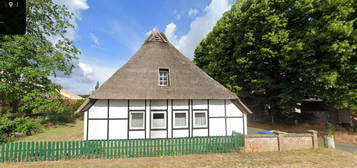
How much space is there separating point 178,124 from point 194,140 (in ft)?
7.28

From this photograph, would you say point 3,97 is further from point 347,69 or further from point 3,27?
point 347,69

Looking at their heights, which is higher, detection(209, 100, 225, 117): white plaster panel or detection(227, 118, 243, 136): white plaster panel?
detection(209, 100, 225, 117): white plaster panel

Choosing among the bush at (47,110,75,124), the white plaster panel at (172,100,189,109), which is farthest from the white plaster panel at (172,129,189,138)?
the bush at (47,110,75,124)

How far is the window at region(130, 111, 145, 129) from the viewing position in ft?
34.9

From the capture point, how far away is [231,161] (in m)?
8.05

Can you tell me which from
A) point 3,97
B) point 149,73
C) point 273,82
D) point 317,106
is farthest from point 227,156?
point 317,106

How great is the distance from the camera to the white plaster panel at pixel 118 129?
1026 centimetres

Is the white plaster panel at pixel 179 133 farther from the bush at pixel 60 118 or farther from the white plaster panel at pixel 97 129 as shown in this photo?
the bush at pixel 60 118

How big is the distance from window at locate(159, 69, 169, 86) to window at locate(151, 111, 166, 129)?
7.72ft

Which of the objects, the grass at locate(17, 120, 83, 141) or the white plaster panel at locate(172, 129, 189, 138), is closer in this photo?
the white plaster panel at locate(172, 129, 189, 138)

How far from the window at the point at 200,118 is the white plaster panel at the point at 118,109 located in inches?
197

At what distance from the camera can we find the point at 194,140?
925 cm

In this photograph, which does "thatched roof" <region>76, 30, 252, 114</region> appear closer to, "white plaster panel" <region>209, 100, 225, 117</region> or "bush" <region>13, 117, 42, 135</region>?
"white plaster panel" <region>209, 100, 225, 117</region>

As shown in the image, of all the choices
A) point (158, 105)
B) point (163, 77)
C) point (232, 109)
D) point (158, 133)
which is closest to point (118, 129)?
point (158, 133)
